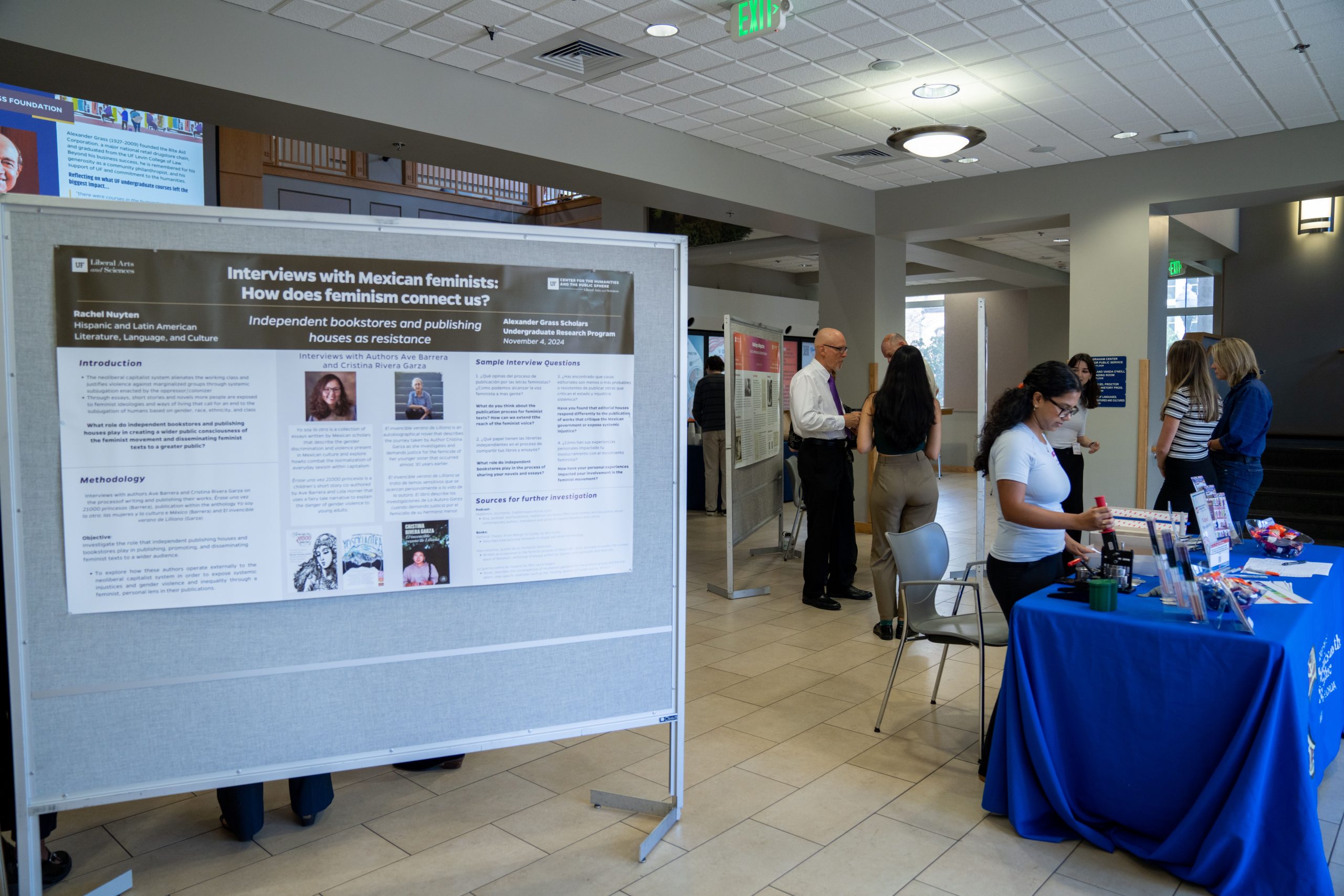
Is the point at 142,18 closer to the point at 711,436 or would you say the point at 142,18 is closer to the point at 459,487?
the point at 459,487

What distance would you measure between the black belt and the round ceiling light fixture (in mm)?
2602

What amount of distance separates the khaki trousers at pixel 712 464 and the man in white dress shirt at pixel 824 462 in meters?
3.56

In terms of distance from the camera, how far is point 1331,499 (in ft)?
27.7

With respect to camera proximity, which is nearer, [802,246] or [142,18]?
[142,18]

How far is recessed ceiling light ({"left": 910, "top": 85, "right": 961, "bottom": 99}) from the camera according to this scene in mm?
5695

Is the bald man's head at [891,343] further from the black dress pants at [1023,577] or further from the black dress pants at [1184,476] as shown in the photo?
the black dress pants at [1023,577]

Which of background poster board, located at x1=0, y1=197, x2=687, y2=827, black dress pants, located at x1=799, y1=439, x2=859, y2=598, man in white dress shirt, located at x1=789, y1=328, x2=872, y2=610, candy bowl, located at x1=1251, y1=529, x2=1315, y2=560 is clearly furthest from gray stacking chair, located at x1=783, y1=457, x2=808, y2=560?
background poster board, located at x1=0, y1=197, x2=687, y2=827

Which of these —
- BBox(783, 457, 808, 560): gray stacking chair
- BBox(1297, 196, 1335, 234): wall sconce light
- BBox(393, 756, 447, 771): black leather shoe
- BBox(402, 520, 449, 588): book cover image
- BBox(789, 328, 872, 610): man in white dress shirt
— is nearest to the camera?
BBox(402, 520, 449, 588): book cover image

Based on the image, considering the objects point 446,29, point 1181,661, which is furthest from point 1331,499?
point 446,29

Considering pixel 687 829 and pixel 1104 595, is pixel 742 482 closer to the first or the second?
pixel 687 829

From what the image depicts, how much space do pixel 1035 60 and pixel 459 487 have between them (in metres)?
4.61

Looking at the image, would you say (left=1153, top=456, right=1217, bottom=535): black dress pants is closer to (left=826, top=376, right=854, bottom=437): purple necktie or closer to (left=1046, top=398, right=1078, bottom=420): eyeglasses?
(left=826, top=376, right=854, bottom=437): purple necktie

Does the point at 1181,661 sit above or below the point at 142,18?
below

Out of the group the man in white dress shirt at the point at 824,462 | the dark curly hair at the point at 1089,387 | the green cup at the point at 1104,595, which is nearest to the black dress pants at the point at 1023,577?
the green cup at the point at 1104,595
